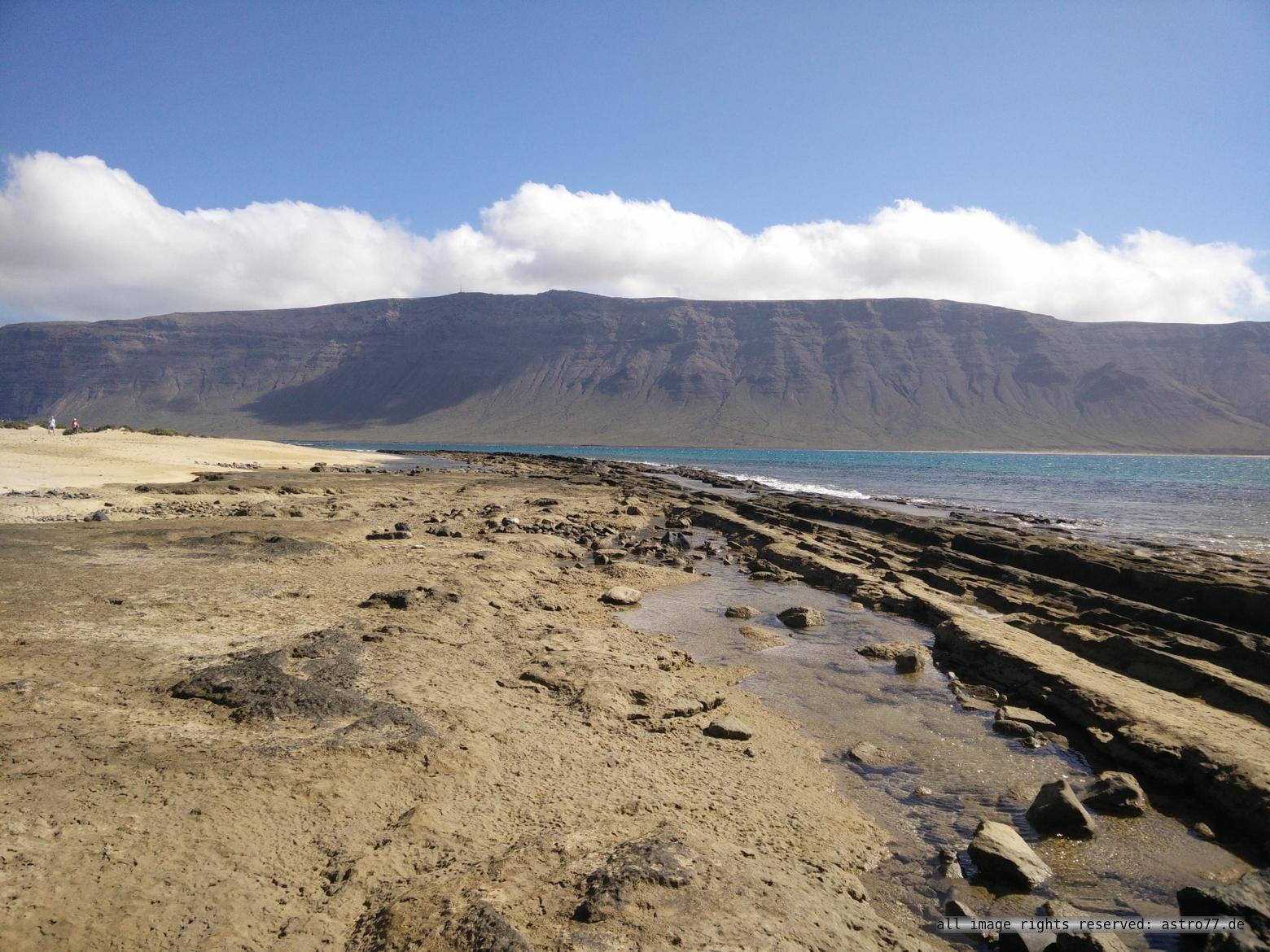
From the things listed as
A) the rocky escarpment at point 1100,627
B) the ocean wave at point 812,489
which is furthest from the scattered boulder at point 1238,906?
the ocean wave at point 812,489

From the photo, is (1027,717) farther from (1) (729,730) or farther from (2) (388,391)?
(2) (388,391)

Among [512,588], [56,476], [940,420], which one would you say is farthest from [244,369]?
[512,588]

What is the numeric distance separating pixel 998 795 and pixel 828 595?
25.3ft

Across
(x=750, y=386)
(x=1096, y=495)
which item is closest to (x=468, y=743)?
(x=1096, y=495)

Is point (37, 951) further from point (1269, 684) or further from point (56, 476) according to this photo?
point (56, 476)

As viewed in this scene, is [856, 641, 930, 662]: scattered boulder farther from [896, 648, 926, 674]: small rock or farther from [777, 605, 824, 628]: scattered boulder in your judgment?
[777, 605, 824, 628]: scattered boulder

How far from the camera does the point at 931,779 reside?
6219mm

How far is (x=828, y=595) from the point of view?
13.7 metres

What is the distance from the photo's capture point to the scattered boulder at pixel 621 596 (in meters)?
11.6

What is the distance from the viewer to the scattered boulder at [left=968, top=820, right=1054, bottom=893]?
466 centimetres

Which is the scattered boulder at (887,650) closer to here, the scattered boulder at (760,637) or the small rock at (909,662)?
the small rock at (909,662)

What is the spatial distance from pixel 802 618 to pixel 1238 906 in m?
7.05

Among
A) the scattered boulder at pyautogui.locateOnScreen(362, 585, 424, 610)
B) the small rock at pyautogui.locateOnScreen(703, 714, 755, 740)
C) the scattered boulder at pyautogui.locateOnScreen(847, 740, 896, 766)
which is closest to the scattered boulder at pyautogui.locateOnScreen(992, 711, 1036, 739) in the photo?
the scattered boulder at pyautogui.locateOnScreen(847, 740, 896, 766)

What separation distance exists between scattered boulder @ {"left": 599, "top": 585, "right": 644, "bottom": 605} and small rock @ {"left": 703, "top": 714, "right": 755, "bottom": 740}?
5018 mm
